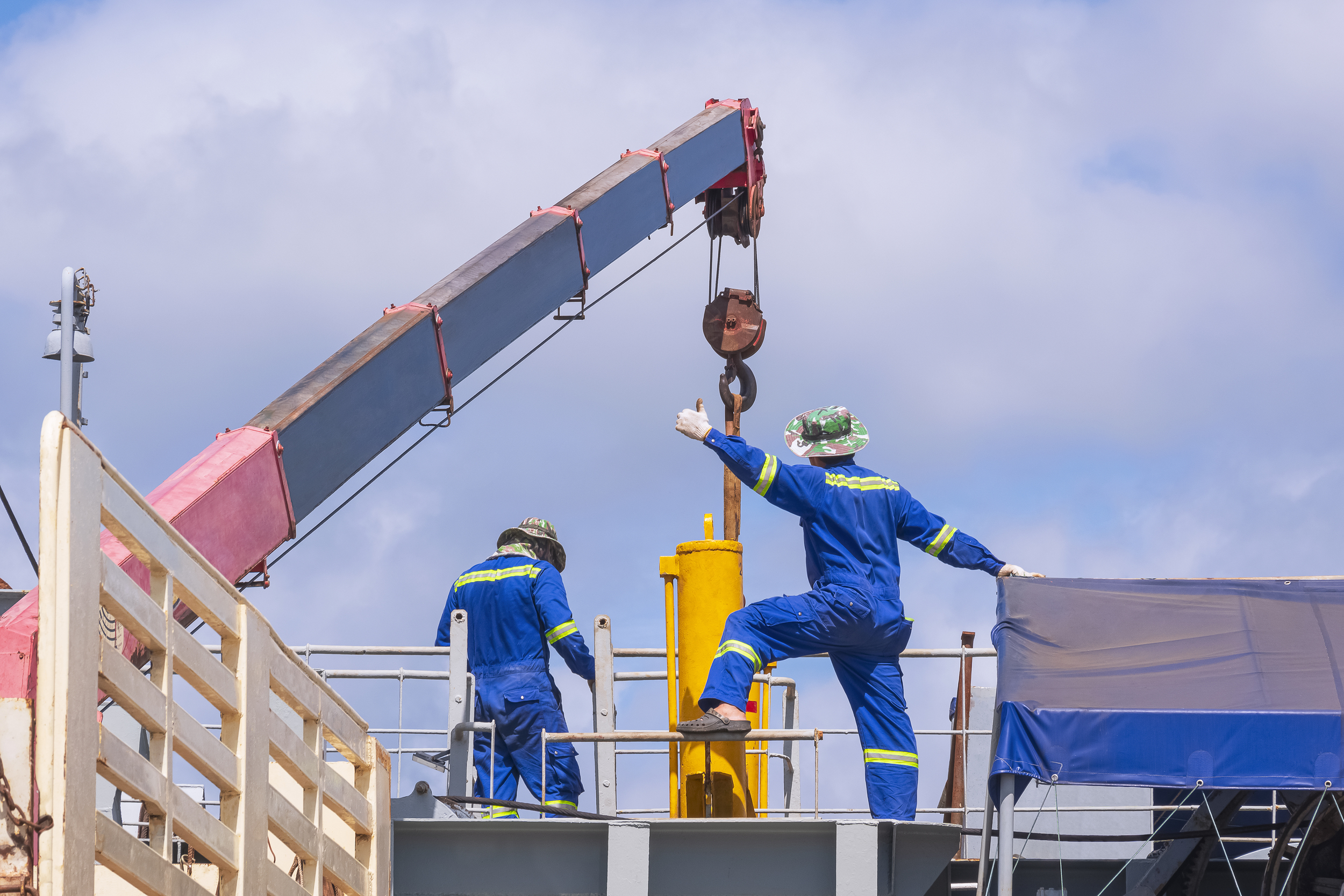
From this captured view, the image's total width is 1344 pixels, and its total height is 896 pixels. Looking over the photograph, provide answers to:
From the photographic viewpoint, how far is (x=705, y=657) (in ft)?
29.6

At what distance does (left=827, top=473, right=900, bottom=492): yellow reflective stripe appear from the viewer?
9.11 metres

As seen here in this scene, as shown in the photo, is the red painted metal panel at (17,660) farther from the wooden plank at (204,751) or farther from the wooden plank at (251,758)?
the wooden plank at (204,751)

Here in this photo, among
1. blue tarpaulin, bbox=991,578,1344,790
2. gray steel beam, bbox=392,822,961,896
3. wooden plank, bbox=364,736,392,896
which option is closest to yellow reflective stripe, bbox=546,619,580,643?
gray steel beam, bbox=392,822,961,896

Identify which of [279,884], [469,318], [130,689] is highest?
[469,318]

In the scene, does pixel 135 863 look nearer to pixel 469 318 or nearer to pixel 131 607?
pixel 131 607

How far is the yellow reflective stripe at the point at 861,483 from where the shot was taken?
911 cm

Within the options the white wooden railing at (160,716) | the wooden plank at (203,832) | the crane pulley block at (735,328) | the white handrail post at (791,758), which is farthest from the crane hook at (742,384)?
the wooden plank at (203,832)

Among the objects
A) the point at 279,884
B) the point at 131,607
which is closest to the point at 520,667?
the point at 279,884

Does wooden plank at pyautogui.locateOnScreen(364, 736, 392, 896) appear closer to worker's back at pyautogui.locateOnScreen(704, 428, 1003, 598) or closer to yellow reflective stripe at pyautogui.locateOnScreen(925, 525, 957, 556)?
worker's back at pyautogui.locateOnScreen(704, 428, 1003, 598)

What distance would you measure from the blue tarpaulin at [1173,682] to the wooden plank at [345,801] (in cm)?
285

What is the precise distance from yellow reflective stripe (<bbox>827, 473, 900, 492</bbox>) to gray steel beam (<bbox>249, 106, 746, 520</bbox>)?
141 inches

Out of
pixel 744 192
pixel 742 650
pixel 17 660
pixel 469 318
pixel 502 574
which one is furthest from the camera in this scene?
pixel 744 192

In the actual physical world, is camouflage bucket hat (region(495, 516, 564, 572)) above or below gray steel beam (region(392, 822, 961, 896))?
above

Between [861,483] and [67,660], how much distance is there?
5355 mm
